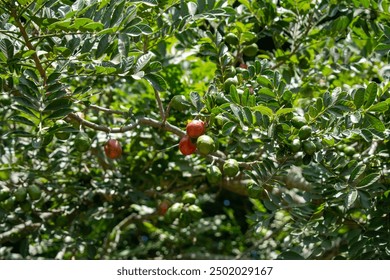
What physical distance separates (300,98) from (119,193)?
0.96m

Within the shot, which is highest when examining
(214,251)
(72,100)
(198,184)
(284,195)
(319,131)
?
(72,100)

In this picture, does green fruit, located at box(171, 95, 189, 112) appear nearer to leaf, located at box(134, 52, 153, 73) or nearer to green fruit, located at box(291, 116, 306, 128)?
leaf, located at box(134, 52, 153, 73)

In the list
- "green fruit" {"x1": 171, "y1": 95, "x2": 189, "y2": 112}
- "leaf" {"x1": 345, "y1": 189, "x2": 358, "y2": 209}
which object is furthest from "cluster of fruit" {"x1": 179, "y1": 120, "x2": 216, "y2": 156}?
"leaf" {"x1": 345, "y1": 189, "x2": 358, "y2": 209}

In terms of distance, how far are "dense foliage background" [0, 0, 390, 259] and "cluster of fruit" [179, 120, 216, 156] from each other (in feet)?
0.20

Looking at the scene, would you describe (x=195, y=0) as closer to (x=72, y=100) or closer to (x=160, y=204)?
(x=72, y=100)

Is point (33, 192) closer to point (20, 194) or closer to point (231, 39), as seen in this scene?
point (20, 194)

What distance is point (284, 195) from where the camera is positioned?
2.32 meters

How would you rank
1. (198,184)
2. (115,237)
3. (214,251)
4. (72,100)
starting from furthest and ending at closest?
(214,251), (115,237), (198,184), (72,100)

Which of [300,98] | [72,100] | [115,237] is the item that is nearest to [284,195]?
[300,98]

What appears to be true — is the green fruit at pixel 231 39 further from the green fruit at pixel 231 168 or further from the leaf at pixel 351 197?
the leaf at pixel 351 197

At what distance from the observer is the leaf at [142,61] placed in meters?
1.96

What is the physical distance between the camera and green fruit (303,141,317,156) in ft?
6.57

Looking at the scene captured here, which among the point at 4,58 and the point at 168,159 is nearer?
the point at 4,58

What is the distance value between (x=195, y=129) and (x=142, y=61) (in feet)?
1.03
